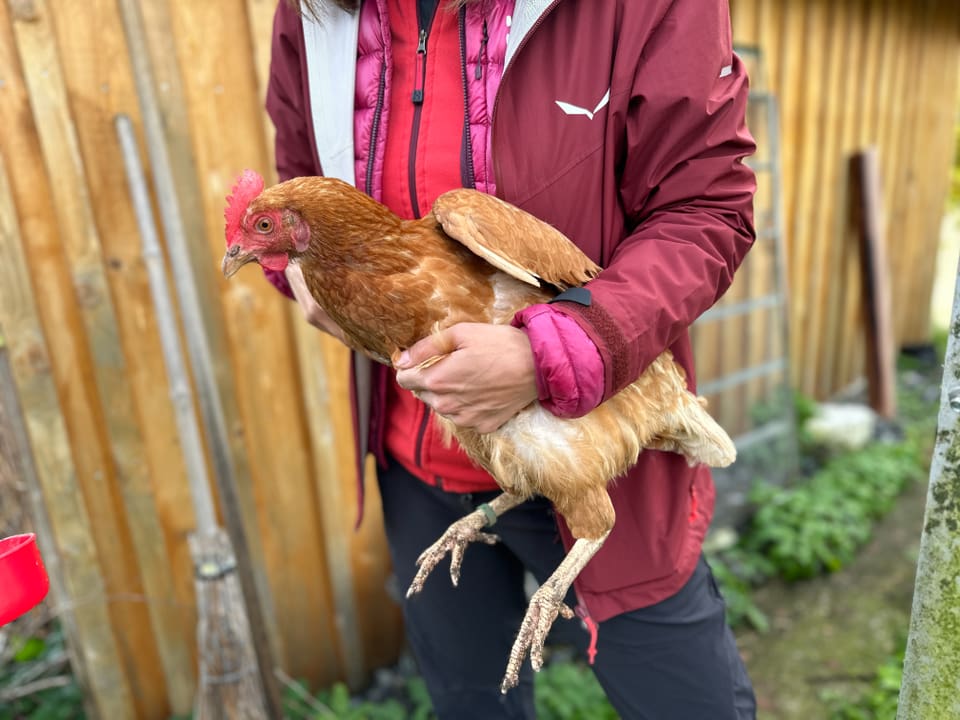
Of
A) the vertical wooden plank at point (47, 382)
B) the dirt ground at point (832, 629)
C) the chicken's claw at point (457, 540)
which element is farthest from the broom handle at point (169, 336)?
the dirt ground at point (832, 629)

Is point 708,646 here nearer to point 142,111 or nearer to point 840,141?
point 142,111

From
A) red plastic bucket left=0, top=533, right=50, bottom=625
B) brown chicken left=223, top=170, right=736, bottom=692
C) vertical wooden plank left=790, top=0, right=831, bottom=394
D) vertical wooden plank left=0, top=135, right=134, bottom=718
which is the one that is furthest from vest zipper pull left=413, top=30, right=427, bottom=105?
vertical wooden plank left=790, top=0, right=831, bottom=394

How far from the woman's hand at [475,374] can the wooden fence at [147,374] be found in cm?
167

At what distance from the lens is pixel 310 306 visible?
1.62 metres

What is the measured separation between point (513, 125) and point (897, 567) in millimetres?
3983

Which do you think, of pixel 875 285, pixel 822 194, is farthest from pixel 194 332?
pixel 875 285

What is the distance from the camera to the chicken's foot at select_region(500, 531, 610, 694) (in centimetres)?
137

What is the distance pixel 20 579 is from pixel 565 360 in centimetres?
106

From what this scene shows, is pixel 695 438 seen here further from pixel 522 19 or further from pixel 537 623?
pixel 522 19

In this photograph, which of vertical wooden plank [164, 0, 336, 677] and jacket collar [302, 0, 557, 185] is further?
vertical wooden plank [164, 0, 336, 677]

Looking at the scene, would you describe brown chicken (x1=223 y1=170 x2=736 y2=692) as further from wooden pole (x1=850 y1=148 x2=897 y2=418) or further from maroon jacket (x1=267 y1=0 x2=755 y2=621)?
wooden pole (x1=850 y1=148 x2=897 y2=418)

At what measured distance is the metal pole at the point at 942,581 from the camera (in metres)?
1.12

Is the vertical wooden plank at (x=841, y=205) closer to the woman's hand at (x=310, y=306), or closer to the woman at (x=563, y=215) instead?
the woman at (x=563, y=215)

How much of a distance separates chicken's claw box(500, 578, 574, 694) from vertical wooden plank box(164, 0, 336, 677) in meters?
1.74
